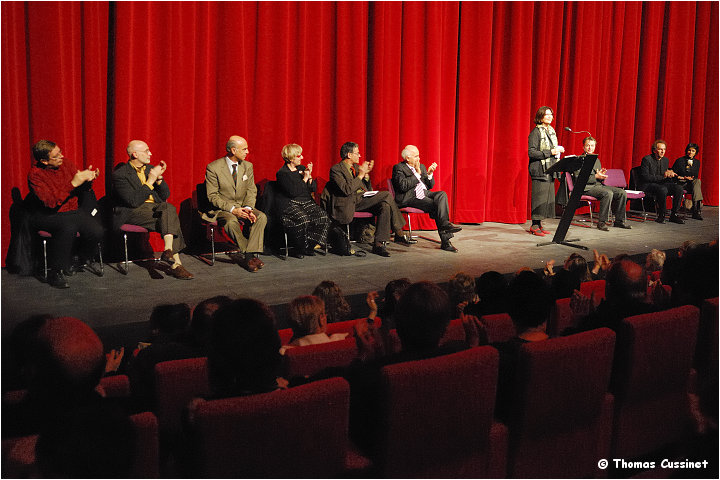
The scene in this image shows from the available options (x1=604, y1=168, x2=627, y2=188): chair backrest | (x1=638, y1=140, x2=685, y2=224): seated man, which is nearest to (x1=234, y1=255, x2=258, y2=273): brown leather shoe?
(x1=604, y1=168, x2=627, y2=188): chair backrest

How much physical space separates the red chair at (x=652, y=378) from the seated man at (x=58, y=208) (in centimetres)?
334

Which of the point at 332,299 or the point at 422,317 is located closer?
the point at 422,317

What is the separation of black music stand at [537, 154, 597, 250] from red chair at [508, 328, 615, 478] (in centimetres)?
401

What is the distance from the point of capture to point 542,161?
251 inches

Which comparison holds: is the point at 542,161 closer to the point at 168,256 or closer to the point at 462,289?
the point at 168,256

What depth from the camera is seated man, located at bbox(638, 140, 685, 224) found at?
7.57 m

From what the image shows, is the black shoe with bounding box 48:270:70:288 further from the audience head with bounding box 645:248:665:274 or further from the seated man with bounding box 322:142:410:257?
the audience head with bounding box 645:248:665:274

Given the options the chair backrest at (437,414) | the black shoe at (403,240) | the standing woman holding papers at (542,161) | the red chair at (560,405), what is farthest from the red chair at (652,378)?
the standing woman holding papers at (542,161)

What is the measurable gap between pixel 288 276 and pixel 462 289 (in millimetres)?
2010

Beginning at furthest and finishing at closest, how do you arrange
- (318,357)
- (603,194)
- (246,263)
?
1. (603,194)
2. (246,263)
3. (318,357)

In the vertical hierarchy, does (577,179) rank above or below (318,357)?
above

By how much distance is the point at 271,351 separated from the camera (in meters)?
1.42

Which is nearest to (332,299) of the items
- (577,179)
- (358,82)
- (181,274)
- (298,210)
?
(181,274)

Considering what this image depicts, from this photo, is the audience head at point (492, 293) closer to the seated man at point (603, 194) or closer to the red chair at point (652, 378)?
the red chair at point (652, 378)
